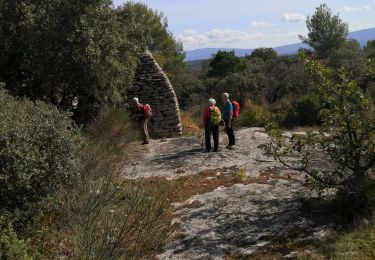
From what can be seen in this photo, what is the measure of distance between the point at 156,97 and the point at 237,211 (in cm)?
963

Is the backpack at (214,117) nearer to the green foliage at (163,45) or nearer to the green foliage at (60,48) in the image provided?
the green foliage at (60,48)

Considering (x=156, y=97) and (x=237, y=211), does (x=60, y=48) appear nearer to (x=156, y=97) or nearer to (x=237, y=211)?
(x=156, y=97)

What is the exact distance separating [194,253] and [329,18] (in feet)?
135

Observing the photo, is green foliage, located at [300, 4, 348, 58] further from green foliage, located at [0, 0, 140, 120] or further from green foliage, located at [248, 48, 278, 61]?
green foliage, located at [0, 0, 140, 120]

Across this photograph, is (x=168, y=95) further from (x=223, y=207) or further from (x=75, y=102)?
(x=223, y=207)

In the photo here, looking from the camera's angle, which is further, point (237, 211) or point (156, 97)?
point (156, 97)

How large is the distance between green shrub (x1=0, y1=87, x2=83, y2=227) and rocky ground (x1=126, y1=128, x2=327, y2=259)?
1.90 metres

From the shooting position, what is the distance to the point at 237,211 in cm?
688

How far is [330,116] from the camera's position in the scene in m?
6.35

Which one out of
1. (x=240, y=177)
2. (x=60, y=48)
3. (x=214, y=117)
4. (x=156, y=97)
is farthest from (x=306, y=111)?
(x=60, y=48)

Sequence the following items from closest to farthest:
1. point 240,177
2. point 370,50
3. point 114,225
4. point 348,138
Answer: point 114,225 < point 348,138 < point 240,177 < point 370,50

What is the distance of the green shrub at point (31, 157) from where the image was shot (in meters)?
5.59

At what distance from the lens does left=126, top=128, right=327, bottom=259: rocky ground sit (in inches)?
230

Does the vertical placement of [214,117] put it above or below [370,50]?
below
